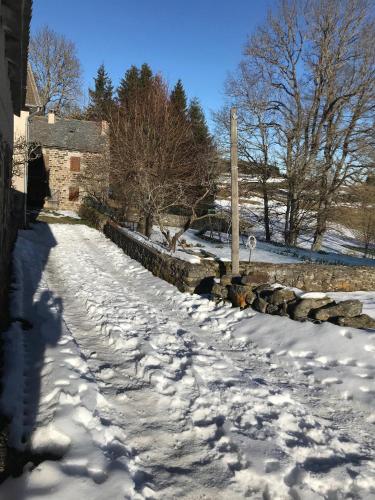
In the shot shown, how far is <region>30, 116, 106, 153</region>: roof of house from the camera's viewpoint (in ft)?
89.8

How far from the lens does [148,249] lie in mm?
9742

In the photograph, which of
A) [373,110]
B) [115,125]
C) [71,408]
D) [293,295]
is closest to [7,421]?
[71,408]

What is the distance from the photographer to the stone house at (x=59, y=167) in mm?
27062

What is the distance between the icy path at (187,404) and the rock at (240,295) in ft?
0.78

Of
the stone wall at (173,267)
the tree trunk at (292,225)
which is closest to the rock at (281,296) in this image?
the stone wall at (173,267)

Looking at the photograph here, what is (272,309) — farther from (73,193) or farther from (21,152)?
(73,193)

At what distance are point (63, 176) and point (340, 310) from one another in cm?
2637

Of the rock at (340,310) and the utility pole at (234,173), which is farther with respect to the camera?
the utility pole at (234,173)

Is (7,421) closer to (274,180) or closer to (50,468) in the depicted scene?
(50,468)

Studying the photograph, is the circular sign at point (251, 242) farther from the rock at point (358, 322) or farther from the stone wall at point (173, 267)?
the rock at point (358, 322)

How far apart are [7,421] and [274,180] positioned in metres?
21.7

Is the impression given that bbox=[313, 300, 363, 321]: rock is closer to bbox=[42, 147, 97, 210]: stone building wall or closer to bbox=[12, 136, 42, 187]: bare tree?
bbox=[12, 136, 42, 187]: bare tree

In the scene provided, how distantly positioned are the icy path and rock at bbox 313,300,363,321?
11.8 inches

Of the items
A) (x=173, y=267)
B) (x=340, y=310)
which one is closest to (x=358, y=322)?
(x=340, y=310)
